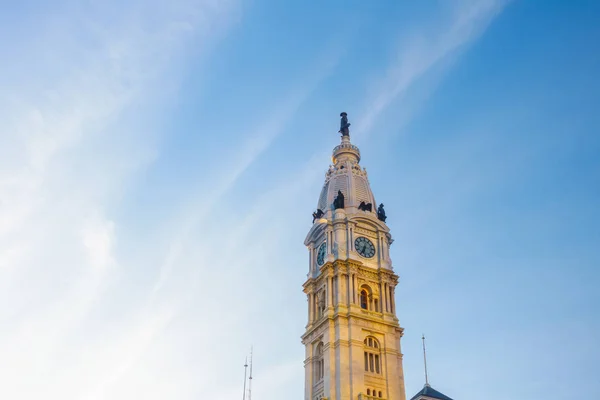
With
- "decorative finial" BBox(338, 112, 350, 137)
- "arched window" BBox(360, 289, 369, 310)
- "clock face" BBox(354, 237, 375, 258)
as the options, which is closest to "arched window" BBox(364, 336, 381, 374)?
"arched window" BBox(360, 289, 369, 310)

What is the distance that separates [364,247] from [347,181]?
12038mm

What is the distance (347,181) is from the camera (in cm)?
10538

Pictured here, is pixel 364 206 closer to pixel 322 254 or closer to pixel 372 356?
pixel 322 254

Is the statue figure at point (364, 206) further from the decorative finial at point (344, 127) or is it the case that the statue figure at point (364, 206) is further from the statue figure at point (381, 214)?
the decorative finial at point (344, 127)

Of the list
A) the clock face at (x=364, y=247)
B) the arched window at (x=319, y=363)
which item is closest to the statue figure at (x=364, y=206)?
the clock face at (x=364, y=247)

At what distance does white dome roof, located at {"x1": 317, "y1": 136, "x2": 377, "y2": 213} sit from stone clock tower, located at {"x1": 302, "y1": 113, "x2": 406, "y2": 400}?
0.16m

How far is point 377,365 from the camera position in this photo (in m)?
88.9

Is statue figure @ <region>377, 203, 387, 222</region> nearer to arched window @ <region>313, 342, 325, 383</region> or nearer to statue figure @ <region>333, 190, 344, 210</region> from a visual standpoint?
statue figure @ <region>333, 190, 344, 210</region>

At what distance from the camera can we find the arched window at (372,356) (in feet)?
289

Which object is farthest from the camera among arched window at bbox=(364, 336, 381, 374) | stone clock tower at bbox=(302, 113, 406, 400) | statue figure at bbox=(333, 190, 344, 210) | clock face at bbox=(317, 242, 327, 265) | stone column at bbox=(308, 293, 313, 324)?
statue figure at bbox=(333, 190, 344, 210)

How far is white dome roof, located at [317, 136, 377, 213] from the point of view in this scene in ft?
340

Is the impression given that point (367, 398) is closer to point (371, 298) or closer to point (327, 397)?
point (327, 397)

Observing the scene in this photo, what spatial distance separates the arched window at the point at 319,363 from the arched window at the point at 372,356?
5.68 meters

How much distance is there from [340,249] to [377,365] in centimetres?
1620
